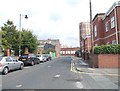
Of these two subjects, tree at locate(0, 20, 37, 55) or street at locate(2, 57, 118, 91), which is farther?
tree at locate(0, 20, 37, 55)

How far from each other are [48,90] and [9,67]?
10.1m

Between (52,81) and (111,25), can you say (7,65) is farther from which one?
(111,25)

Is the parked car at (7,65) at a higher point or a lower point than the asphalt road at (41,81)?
higher

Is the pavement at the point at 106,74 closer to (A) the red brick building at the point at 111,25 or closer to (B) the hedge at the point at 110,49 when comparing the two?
(B) the hedge at the point at 110,49

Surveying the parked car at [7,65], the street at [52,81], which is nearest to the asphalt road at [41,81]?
the street at [52,81]

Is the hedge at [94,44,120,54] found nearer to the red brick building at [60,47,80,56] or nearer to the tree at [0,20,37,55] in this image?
the tree at [0,20,37,55]

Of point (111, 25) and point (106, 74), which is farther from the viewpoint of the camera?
point (111, 25)

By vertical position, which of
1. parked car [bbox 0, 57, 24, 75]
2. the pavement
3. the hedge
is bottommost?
the pavement

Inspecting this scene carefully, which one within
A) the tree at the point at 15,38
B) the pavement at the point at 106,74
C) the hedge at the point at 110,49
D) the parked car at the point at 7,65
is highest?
the tree at the point at 15,38

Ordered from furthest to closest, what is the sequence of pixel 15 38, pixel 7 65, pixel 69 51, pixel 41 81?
pixel 69 51
pixel 15 38
pixel 7 65
pixel 41 81

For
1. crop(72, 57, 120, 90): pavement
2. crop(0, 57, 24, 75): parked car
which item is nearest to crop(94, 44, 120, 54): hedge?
crop(72, 57, 120, 90): pavement

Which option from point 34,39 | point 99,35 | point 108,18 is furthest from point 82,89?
point 34,39

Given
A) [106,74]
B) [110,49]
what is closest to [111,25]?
[110,49]

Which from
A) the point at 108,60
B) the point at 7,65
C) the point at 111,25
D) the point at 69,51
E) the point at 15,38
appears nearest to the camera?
the point at 7,65
